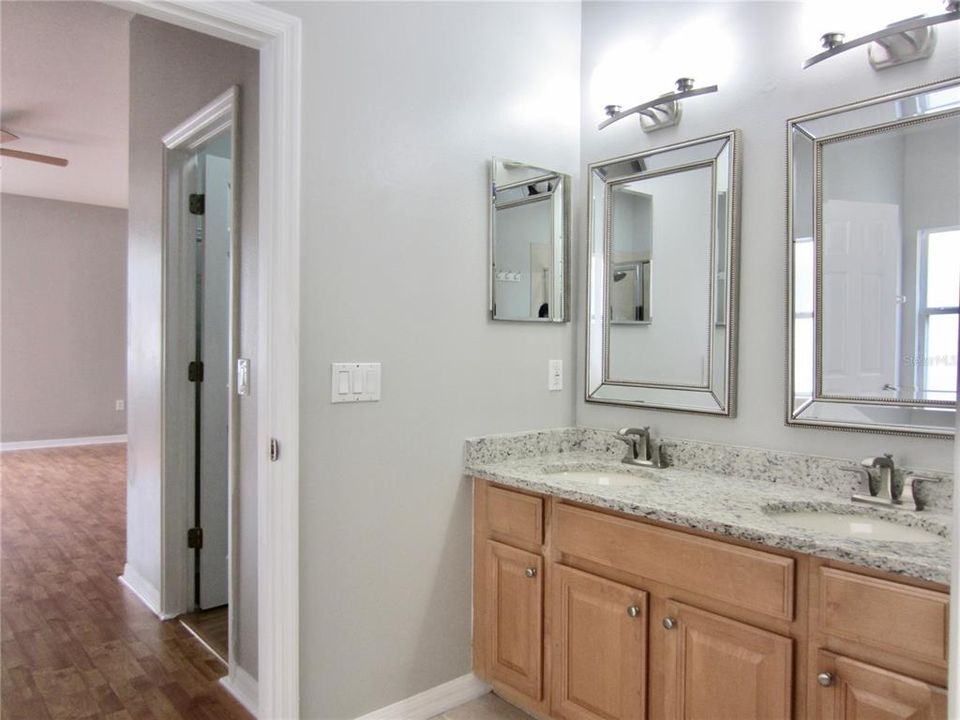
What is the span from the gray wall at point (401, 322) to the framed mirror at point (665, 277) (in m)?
0.28

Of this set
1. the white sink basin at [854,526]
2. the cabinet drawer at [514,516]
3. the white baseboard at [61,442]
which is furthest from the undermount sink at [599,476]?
the white baseboard at [61,442]

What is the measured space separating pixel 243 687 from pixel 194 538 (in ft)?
2.77

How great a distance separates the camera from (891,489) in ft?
5.34

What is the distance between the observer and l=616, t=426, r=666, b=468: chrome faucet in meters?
2.20

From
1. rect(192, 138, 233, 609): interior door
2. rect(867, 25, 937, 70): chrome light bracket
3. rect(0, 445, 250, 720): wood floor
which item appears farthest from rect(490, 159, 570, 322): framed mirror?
rect(0, 445, 250, 720): wood floor

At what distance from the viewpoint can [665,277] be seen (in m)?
2.23

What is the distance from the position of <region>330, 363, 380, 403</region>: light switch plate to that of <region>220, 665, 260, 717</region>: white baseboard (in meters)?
1.08

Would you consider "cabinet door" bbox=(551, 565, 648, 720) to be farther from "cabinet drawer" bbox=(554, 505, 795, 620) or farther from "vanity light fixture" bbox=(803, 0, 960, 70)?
"vanity light fixture" bbox=(803, 0, 960, 70)

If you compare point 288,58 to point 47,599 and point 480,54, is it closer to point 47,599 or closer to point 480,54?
point 480,54

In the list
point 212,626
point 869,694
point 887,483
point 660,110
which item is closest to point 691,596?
point 869,694

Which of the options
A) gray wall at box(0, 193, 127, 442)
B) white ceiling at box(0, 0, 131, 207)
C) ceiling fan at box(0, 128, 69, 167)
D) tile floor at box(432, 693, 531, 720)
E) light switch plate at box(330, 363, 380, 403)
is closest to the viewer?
light switch plate at box(330, 363, 380, 403)

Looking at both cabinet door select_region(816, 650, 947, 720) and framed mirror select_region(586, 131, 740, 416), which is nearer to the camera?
cabinet door select_region(816, 650, 947, 720)

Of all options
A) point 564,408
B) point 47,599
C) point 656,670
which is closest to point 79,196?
point 47,599

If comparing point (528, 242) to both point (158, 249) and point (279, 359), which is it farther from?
point (158, 249)
